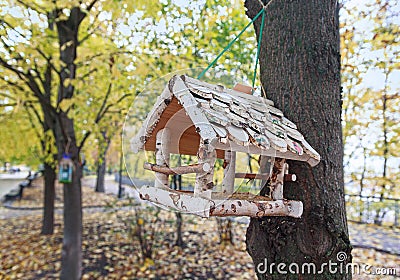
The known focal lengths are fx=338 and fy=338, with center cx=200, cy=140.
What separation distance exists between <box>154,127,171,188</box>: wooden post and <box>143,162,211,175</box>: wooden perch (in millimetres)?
43

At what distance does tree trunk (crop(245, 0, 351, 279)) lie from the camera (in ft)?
4.86

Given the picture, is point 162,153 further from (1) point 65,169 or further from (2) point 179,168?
(1) point 65,169

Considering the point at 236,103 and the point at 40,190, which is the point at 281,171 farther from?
the point at 40,190

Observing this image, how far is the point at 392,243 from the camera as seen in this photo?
17.5ft

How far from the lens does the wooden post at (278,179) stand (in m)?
1.43

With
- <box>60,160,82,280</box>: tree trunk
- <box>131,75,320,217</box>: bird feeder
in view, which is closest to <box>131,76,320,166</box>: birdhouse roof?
<box>131,75,320,217</box>: bird feeder

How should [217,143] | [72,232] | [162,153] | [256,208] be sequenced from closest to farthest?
[217,143]
[256,208]
[162,153]
[72,232]

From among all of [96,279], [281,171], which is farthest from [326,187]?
[96,279]

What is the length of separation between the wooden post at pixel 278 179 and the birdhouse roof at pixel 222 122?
0.27 feet

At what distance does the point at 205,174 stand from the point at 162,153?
1.22ft

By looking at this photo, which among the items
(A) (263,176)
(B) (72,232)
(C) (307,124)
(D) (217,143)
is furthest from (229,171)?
(B) (72,232)

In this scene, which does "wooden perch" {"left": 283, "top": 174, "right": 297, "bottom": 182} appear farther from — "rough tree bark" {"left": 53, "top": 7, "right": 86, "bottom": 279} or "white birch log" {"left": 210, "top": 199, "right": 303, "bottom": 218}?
"rough tree bark" {"left": 53, "top": 7, "right": 86, "bottom": 279}

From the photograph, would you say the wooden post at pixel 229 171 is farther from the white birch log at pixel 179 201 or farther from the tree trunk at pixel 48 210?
the tree trunk at pixel 48 210

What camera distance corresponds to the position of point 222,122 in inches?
45.7
